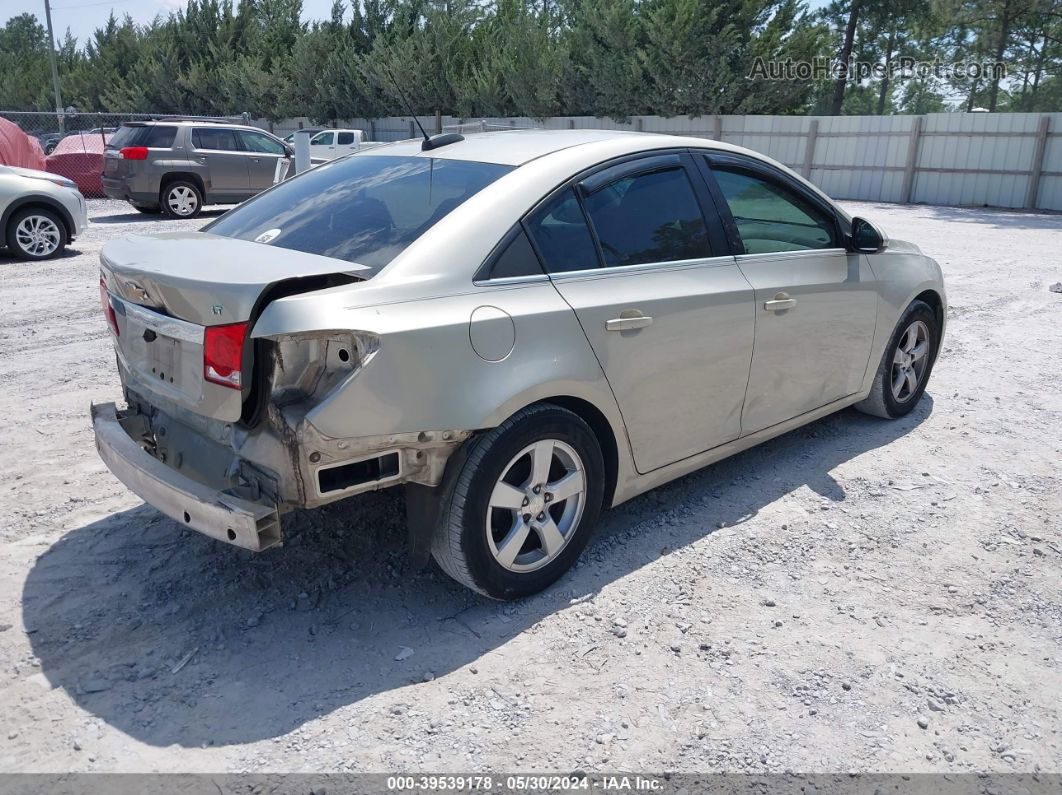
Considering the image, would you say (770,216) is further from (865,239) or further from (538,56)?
(538,56)

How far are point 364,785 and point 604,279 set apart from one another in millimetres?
2012

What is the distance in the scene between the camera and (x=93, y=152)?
19.5 meters

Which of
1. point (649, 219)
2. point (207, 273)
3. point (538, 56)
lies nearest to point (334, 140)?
point (538, 56)

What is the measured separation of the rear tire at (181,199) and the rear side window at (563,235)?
570 inches

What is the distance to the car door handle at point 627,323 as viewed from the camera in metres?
3.41

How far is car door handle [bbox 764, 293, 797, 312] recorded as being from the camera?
4082 millimetres

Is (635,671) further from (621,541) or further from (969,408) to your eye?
(969,408)

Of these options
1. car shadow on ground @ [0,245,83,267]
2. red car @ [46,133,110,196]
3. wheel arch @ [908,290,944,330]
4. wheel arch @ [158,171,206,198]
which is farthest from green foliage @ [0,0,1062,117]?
wheel arch @ [908,290,944,330]

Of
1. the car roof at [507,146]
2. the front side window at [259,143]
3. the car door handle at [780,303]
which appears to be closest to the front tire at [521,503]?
the car roof at [507,146]

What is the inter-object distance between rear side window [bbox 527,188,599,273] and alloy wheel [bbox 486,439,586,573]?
2.30 ft

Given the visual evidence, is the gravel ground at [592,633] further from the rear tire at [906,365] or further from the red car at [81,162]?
the red car at [81,162]

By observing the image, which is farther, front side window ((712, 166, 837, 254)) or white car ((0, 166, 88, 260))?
white car ((0, 166, 88, 260))

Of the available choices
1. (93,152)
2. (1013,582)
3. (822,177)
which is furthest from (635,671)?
(822,177)

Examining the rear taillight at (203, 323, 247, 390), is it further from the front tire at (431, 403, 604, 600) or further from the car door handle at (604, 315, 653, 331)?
the car door handle at (604, 315, 653, 331)
